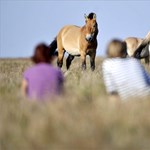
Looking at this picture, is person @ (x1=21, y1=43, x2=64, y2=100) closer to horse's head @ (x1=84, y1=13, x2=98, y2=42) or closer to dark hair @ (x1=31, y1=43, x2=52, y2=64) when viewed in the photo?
dark hair @ (x1=31, y1=43, x2=52, y2=64)

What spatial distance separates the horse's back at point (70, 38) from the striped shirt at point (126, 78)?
9952 millimetres

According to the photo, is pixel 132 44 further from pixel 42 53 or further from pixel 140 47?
pixel 42 53

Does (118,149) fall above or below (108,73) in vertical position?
below

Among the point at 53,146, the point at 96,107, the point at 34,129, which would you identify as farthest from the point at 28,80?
the point at 53,146

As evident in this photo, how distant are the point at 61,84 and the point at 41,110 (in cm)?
118

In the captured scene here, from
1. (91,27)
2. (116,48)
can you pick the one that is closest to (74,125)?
(116,48)

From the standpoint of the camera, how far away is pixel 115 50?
22.4ft

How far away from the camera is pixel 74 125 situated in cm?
469

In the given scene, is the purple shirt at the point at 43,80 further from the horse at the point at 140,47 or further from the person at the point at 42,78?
the horse at the point at 140,47

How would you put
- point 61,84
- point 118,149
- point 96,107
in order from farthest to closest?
point 61,84 → point 96,107 → point 118,149

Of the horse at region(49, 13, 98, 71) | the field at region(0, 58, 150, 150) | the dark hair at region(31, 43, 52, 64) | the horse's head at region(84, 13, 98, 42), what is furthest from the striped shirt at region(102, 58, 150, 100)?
the horse's head at region(84, 13, 98, 42)

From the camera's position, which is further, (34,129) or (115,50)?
(115,50)

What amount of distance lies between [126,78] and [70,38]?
10.7 meters

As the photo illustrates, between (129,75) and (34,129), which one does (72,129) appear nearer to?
(34,129)
